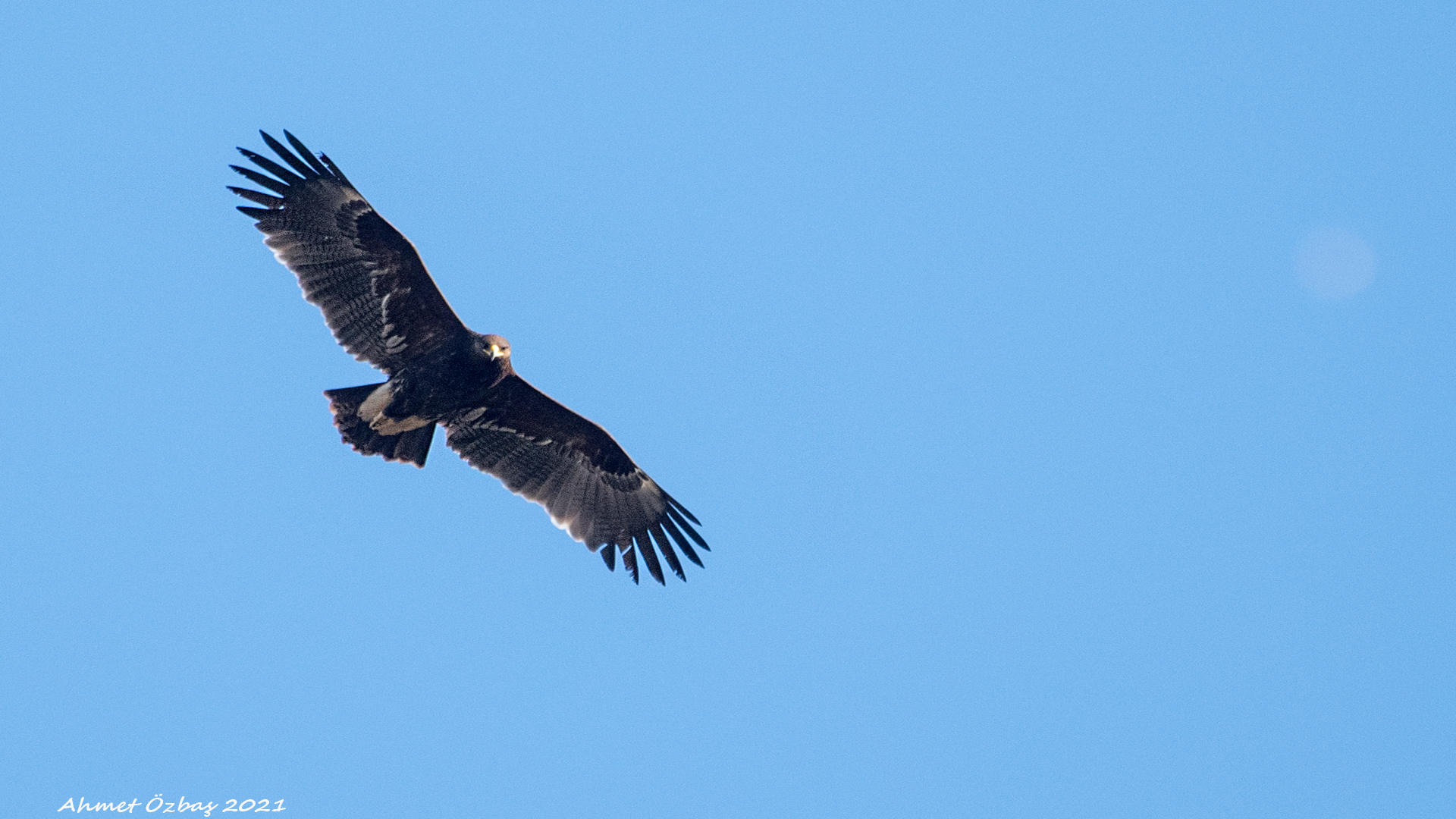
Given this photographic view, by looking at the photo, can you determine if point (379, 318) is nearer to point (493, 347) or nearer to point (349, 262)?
point (349, 262)

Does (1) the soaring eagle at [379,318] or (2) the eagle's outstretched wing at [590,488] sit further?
(2) the eagle's outstretched wing at [590,488]

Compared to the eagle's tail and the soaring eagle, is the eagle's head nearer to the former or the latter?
the soaring eagle

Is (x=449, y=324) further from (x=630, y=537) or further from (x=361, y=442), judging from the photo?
(x=630, y=537)

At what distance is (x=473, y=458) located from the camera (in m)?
16.1

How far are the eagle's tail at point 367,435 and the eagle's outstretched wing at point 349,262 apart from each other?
40 centimetres

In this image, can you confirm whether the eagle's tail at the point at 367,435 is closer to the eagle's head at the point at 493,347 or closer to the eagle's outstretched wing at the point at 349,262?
the eagle's outstretched wing at the point at 349,262

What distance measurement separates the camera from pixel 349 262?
14.8 meters

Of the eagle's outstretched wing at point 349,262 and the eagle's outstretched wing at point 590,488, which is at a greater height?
the eagle's outstretched wing at point 349,262

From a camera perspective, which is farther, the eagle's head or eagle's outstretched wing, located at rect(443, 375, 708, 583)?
eagle's outstretched wing, located at rect(443, 375, 708, 583)

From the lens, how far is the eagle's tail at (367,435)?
A: 1480cm

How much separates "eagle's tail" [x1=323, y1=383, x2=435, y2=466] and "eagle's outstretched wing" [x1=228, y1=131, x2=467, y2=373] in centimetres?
40

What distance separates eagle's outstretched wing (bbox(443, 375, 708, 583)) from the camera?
16.0 m

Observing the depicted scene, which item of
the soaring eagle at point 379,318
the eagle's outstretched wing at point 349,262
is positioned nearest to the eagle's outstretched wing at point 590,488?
the soaring eagle at point 379,318

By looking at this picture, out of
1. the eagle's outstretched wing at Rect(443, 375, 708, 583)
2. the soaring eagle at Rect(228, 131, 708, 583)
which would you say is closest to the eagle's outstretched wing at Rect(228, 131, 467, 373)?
the soaring eagle at Rect(228, 131, 708, 583)
